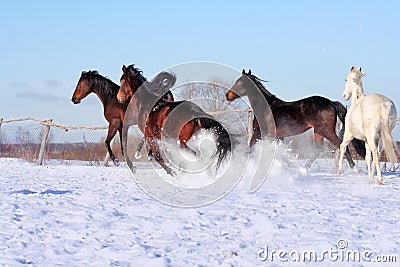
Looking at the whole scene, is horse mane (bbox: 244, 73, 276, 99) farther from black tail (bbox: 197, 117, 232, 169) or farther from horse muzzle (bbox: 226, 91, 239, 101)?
black tail (bbox: 197, 117, 232, 169)

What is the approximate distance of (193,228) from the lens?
3990 mm

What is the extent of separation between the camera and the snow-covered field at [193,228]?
3230mm

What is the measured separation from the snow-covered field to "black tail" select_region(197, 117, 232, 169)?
4.15 ft

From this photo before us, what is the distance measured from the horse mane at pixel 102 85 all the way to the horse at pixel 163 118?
1.28 metres

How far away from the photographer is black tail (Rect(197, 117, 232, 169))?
7254mm

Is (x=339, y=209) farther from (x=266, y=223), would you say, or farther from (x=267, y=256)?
(x=267, y=256)

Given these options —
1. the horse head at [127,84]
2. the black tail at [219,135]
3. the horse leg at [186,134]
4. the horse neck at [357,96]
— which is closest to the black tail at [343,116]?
the horse neck at [357,96]

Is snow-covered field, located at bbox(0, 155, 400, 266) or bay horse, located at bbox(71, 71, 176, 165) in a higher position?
bay horse, located at bbox(71, 71, 176, 165)

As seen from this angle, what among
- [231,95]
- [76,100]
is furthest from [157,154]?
[76,100]

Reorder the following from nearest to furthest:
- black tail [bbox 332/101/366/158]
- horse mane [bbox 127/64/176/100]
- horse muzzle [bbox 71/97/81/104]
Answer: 1. horse mane [bbox 127/64/176/100]
2. black tail [bbox 332/101/366/158]
3. horse muzzle [bbox 71/97/81/104]

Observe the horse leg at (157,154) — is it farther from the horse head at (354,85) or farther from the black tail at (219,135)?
the horse head at (354,85)

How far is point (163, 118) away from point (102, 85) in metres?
2.68

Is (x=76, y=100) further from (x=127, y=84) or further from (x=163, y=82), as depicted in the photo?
(x=163, y=82)

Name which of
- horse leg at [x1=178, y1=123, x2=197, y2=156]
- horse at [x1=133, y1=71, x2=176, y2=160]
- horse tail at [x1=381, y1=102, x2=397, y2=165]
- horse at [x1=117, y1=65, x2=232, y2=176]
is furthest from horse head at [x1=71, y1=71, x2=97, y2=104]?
horse tail at [x1=381, y1=102, x2=397, y2=165]
